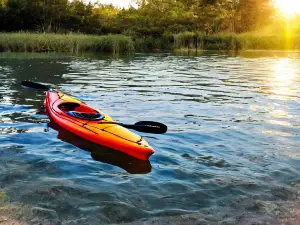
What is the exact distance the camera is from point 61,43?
24875 millimetres

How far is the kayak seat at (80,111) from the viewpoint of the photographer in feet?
19.6

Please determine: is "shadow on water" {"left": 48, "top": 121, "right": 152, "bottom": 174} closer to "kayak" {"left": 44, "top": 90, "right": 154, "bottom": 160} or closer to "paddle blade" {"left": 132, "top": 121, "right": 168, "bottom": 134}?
"kayak" {"left": 44, "top": 90, "right": 154, "bottom": 160}

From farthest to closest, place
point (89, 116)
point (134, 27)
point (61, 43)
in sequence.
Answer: point (134, 27)
point (61, 43)
point (89, 116)

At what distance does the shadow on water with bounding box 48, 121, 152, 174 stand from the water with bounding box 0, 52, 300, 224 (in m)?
0.01

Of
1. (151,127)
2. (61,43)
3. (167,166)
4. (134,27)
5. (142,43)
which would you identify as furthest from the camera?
(134,27)

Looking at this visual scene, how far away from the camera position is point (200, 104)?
8703 millimetres

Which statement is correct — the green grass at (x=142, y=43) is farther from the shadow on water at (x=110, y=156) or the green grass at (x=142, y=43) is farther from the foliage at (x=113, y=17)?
the shadow on water at (x=110, y=156)

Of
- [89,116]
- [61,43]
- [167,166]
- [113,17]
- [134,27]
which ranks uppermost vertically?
[113,17]

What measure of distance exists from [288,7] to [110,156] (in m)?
55.2

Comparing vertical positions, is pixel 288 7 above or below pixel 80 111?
above

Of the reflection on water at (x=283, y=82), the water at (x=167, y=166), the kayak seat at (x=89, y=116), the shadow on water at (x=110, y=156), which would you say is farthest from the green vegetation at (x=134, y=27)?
the shadow on water at (x=110, y=156)

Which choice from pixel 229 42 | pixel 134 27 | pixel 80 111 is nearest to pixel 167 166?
pixel 80 111

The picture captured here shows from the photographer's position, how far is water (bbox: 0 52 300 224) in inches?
139

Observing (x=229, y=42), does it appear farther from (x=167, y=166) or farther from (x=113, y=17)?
(x=167, y=166)
